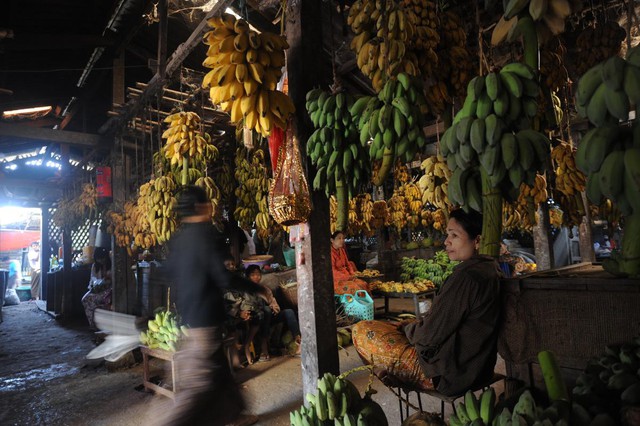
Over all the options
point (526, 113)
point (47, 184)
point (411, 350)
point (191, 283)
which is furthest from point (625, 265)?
point (47, 184)

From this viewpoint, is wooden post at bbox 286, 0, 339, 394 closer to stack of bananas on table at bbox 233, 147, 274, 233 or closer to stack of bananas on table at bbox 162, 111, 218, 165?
stack of bananas on table at bbox 162, 111, 218, 165

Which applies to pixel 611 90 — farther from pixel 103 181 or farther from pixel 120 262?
pixel 120 262

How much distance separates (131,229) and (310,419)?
14.0 feet

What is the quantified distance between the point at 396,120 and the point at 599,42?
230cm

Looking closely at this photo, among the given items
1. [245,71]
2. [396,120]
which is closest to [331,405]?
[396,120]

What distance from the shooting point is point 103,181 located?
5660mm

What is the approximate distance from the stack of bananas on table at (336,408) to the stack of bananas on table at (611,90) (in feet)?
5.20

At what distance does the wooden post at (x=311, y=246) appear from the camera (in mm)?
2295

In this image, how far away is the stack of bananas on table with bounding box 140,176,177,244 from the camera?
386 centimetres

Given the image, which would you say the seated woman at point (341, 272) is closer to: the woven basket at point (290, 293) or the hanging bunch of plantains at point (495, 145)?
the woven basket at point (290, 293)

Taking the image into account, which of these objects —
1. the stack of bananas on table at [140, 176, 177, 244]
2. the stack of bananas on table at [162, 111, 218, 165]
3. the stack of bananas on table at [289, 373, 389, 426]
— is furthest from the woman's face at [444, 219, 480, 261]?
the stack of bananas on table at [140, 176, 177, 244]

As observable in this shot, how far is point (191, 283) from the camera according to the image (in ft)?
7.72

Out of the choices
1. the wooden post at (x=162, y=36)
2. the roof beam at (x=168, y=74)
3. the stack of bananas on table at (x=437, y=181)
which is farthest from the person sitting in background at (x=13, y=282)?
the stack of bananas on table at (x=437, y=181)

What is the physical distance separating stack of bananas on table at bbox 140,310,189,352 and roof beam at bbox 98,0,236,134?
259 cm
